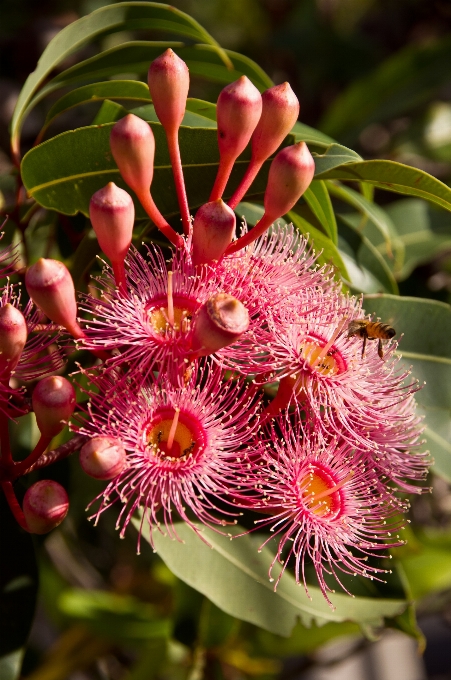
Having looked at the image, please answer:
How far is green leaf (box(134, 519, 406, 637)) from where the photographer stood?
1.13 metres

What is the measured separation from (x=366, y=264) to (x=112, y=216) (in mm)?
595

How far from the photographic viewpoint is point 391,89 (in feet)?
7.36

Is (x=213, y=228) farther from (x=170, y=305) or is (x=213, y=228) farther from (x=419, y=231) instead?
(x=419, y=231)

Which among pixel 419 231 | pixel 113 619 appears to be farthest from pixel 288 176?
pixel 113 619

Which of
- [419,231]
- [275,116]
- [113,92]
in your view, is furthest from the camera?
[419,231]

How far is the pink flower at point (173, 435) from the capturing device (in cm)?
92

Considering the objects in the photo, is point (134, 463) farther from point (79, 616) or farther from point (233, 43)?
point (233, 43)

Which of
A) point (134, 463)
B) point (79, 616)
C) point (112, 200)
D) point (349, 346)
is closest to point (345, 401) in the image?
point (349, 346)

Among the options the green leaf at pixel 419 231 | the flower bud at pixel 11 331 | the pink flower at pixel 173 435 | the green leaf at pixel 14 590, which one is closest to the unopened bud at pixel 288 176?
the pink flower at pixel 173 435

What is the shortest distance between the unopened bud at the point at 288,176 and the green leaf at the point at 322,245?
0.17m

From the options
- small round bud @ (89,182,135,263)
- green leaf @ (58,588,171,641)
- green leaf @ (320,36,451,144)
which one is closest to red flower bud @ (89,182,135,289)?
small round bud @ (89,182,135,263)

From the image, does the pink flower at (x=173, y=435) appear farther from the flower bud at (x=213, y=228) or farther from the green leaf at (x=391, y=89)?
the green leaf at (x=391, y=89)

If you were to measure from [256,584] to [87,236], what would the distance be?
63 centimetres

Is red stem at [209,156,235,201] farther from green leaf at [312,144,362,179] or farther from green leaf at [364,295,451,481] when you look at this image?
green leaf at [364,295,451,481]
